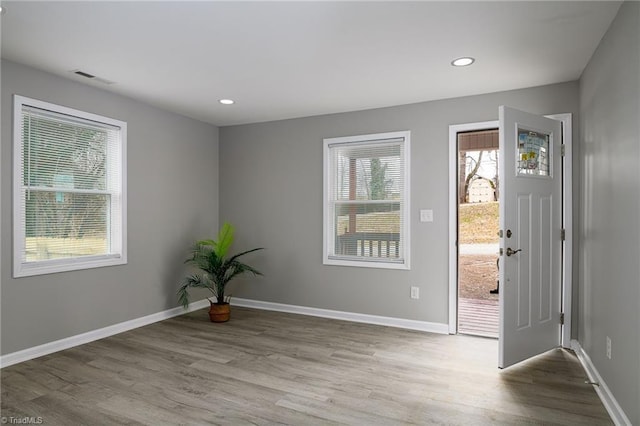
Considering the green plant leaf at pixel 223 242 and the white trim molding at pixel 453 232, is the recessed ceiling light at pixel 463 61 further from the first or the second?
the green plant leaf at pixel 223 242

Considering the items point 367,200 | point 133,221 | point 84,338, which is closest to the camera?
point 84,338

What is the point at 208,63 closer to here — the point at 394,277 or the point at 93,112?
the point at 93,112

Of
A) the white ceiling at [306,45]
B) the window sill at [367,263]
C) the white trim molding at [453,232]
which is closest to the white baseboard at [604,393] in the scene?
the white trim molding at [453,232]

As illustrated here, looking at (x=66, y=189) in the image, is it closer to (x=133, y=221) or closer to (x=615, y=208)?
(x=133, y=221)

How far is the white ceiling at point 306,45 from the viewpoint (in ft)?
7.64

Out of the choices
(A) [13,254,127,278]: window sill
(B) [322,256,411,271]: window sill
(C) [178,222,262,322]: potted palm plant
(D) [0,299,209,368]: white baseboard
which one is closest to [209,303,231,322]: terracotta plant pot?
(C) [178,222,262,322]: potted palm plant

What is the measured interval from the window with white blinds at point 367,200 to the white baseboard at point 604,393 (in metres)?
1.74

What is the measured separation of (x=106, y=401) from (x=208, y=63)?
8.43 feet

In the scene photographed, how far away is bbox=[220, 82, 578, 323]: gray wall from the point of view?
4094 mm

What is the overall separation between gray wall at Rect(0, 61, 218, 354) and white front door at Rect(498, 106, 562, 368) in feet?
11.8

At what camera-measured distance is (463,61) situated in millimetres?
3074

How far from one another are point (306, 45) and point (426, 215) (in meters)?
2.23

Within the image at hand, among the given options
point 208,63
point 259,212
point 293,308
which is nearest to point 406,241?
point 293,308

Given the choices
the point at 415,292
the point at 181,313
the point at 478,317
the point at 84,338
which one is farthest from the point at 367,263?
the point at 84,338
